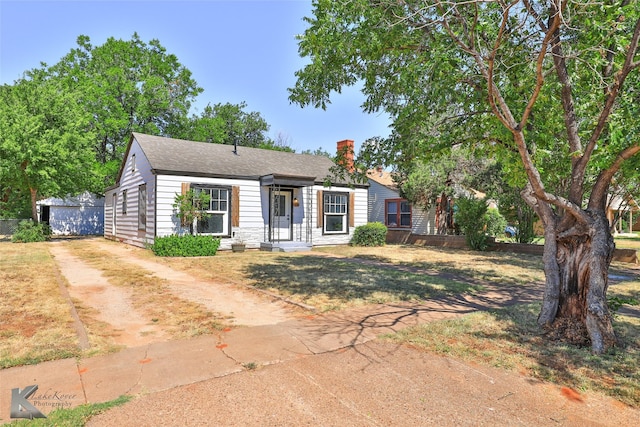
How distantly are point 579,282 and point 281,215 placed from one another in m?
12.5

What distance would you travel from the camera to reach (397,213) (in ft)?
72.1

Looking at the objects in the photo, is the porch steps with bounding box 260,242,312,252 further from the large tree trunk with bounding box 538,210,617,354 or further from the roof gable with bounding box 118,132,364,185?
the large tree trunk with bounding box 538,210,617,354

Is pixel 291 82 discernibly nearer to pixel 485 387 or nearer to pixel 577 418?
pixel 485 387

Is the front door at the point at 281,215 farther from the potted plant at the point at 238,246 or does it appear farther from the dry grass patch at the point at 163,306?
the dry grass patch at the point at 163,306

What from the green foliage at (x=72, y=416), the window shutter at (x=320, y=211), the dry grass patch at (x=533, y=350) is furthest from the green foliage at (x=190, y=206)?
the green foliage at (x=72, y=416)

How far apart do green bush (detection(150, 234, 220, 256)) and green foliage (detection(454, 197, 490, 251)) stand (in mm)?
10417

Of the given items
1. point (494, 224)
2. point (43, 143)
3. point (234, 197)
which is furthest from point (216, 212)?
point (494, 224)

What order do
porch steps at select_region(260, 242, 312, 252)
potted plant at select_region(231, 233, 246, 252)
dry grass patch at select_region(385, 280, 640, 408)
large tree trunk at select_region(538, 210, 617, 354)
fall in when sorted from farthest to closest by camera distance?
porch steps at select_region(260, 242, 312, 252), potted plant at select_region(231, 233, 246, 252), large tree trunk at select_region(538, 210, 617, 354), dry grass patch at select_region(385, 280, 640, 408)

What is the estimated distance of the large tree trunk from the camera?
4176mm

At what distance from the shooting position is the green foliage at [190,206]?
43.3 ft

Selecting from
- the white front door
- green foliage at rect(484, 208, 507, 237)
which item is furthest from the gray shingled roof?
green foliage at rect(484, 208, 507, 237)

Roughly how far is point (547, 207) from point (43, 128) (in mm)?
21691

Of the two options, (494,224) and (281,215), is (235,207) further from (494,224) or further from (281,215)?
(494,224)

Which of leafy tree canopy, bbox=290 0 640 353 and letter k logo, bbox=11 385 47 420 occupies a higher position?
leafy tree canopy, bbox=290 0 640 353
